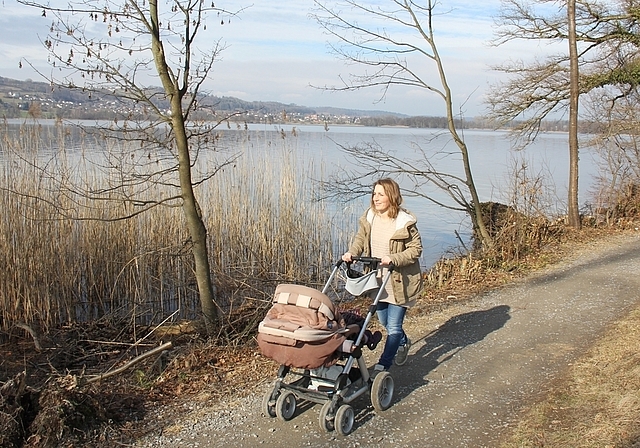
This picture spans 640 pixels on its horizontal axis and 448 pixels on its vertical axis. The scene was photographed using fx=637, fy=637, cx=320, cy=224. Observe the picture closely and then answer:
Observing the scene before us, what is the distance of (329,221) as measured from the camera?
36.1 feet

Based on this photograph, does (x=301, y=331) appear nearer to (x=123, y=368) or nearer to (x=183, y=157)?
(x=123, y=368)

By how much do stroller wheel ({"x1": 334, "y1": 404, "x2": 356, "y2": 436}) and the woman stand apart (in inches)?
27.2

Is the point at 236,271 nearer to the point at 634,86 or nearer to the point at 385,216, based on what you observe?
the point at 385,216

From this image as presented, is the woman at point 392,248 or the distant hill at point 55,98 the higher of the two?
the distant hill at point 55,98

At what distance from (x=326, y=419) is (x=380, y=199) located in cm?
171

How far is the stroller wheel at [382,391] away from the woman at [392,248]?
22 cm

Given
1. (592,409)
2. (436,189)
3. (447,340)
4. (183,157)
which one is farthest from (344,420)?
(436,189)

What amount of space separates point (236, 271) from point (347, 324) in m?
4.86

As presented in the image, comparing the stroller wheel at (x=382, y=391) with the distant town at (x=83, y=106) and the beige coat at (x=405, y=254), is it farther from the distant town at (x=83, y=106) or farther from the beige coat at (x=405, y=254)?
the distant town at (x=83, y=106)

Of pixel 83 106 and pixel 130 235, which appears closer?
pixel 83 106

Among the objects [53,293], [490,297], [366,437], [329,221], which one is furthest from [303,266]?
[366,437]

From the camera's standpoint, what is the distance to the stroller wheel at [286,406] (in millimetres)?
4414

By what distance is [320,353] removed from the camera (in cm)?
403

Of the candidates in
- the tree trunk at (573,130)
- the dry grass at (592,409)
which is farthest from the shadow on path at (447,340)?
the tree trunk at (573,130)
